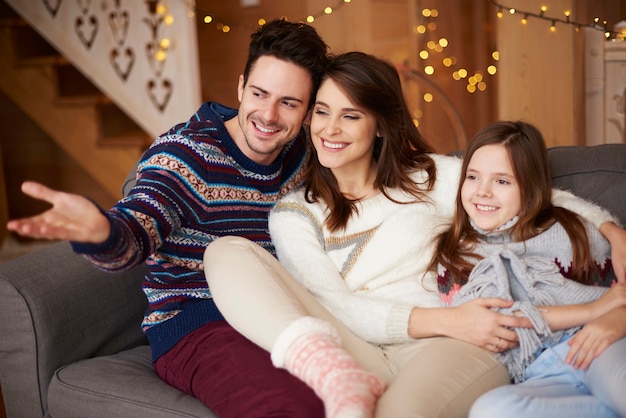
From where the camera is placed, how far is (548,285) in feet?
5.42

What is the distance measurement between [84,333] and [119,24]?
227 cm

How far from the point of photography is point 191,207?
1792 mm

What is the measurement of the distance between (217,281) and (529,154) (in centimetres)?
80

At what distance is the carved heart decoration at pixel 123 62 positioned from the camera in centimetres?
376

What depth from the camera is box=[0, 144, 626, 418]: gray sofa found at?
1.72 meters

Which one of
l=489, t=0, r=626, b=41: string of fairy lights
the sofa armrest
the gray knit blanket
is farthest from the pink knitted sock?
l=489, t=0, r=626, b=41: string of fairy lights

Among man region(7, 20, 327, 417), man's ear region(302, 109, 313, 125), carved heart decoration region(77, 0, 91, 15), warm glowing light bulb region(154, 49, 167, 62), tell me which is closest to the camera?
man region(7, 20, 327, 417)

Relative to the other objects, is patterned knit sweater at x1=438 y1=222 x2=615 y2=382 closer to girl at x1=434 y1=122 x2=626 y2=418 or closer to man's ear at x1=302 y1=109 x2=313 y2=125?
girl at x1=434 y1=122 x2=626 y2=418

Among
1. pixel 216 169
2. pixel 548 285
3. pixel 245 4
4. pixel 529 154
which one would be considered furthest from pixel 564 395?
pixel 245 4

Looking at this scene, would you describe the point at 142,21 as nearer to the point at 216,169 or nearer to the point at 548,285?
the point at 216,169

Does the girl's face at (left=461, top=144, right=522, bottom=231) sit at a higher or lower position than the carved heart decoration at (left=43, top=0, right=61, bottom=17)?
lower

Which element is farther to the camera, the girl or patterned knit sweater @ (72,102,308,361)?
patterned knit sweater @ (72,102,308,361)

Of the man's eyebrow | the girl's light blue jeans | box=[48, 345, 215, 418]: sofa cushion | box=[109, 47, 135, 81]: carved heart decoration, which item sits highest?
box=[109, 47, 135, 81]: carved heart decoration

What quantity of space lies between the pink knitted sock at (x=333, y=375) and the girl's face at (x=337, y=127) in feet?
1.88
